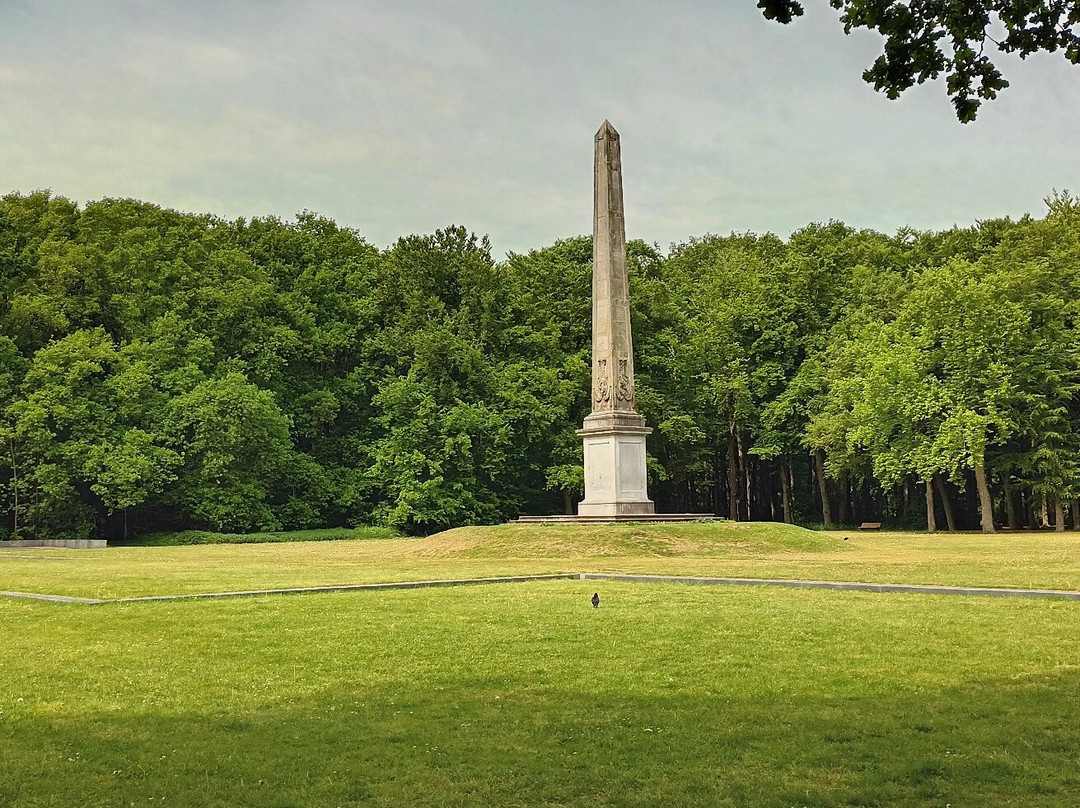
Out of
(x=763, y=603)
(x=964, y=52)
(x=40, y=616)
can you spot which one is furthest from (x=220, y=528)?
(x=964, y=52)

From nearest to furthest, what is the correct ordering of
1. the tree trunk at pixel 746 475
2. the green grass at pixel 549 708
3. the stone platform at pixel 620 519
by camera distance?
1. the green grass at pixel 549 708
2. the stone platform at pixel 620 519
3. the tree trunk at pixel 746 475

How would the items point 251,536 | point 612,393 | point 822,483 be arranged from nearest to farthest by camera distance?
point 612,393, point 251,536, point 822,483

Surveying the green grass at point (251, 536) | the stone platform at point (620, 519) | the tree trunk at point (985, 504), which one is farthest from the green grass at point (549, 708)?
the tree trunk at point (985, 504)

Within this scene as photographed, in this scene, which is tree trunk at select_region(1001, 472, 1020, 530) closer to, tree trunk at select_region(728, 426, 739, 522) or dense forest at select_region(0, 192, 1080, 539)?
dense forest at select_region(0, 192, 1080, 539)

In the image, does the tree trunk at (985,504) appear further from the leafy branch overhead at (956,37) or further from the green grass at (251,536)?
the leafy branch overhead at (956,37)

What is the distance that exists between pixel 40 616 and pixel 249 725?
817 cm

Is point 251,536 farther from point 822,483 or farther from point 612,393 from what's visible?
point 822,483

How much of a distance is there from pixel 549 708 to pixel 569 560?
18141 millimetres

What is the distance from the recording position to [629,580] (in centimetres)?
1939

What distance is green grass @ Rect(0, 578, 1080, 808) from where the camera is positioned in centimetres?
623

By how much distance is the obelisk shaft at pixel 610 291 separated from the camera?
32.9 m

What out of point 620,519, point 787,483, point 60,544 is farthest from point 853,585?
point 787,483

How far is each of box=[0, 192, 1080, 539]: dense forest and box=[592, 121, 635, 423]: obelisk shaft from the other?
48.6 ft

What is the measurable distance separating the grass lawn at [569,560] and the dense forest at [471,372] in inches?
375
